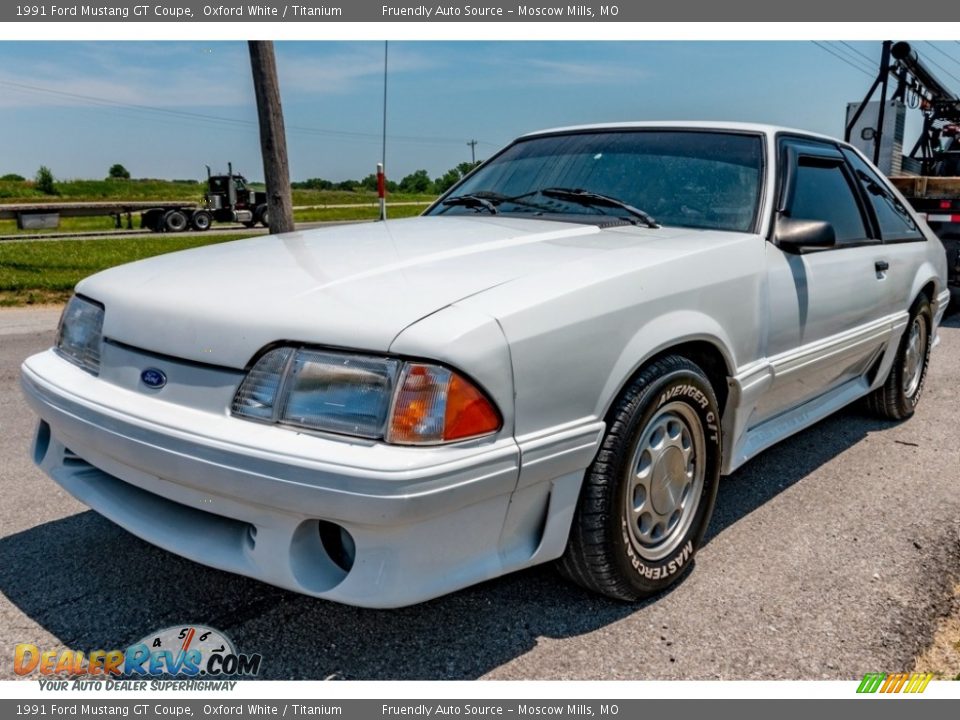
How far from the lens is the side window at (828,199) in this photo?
3504 mm

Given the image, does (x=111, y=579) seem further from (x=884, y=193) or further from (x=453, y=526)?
(x=884, y=193)

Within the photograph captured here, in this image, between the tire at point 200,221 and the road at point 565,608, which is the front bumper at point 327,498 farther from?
the tire at point 200,221

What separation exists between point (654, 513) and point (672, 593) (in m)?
0.29

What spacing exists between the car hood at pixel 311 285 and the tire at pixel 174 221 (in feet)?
80.1

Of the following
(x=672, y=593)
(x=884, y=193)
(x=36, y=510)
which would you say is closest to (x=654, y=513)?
(x=672, y=593)

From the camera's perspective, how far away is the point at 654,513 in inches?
101

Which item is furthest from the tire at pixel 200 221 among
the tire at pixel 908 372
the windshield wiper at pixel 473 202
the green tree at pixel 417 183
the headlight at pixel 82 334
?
the green tree at pixel 417 183

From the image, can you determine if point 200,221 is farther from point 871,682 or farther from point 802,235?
point 871,682

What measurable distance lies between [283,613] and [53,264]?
10692 millimetres

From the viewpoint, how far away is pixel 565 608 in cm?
251

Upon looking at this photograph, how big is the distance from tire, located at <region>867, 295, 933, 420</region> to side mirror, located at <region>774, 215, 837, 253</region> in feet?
5.14

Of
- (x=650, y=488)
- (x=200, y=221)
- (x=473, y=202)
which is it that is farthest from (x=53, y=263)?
(x=200, y=221)

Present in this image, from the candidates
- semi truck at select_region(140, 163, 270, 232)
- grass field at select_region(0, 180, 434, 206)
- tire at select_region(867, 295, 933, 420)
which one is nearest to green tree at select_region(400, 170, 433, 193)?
grass field at select_region(0, 180, 434, 206)
